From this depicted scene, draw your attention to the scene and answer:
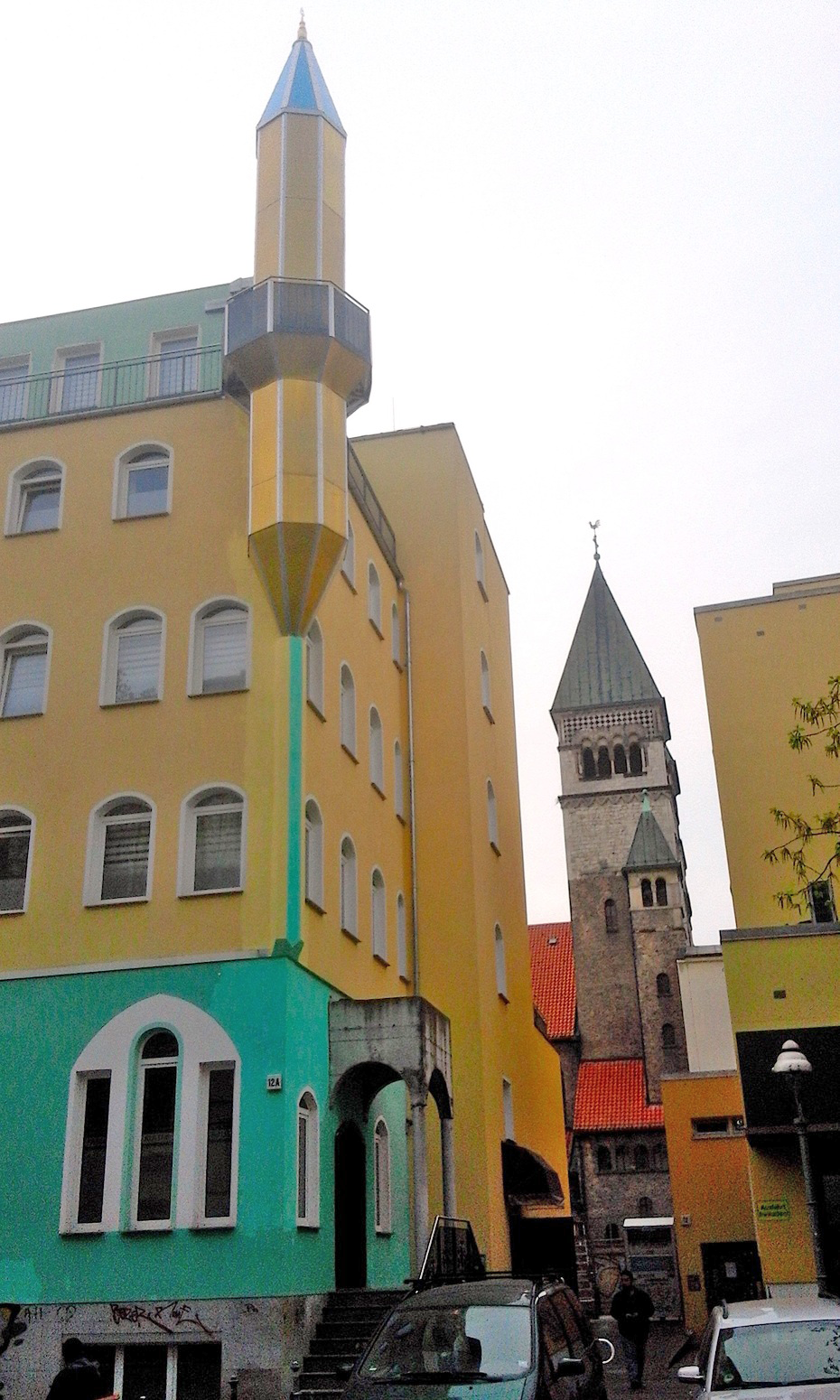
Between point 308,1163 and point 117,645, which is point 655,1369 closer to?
point 308,1163

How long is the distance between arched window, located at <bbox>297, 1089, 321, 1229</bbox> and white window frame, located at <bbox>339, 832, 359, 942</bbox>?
11.4 feet

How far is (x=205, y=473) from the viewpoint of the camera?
824 inches

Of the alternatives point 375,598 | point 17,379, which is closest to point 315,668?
point 375,598

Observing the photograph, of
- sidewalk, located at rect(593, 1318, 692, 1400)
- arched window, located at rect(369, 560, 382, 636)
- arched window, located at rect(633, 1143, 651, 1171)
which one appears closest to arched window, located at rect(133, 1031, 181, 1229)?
sidewalk, located at rect(593, 1318, 692, 1400)

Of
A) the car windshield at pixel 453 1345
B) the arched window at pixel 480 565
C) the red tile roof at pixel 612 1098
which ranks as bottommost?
the car windshield at pixel 453 1345

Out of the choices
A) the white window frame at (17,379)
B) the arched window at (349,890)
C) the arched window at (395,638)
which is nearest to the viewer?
the arched window at (349,890)

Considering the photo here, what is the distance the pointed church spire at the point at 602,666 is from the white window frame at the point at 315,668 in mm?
58385

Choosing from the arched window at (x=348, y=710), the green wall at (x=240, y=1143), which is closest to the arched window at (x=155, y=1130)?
the green wall at (x=240, y=1143)

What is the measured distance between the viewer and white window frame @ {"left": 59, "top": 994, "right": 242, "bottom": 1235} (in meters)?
16.5

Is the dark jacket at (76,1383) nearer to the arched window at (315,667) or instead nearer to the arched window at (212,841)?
the arched window at (212,841)

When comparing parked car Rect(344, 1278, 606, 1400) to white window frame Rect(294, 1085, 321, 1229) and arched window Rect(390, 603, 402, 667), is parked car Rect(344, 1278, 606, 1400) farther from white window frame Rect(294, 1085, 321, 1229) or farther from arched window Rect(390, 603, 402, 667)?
arched window Rect(390, 603, 402, 667)

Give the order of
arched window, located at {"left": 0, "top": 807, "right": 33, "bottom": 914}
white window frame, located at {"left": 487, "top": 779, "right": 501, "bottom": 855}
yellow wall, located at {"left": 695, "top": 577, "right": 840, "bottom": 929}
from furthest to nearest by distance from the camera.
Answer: white window frame, located at {"left": 487, "top": 779, "right": 501, "bottom": 855} → yellow wall, located at {"left": 695, "top": 577, "right": 840, "bottom": 929} → arched window, located at {"left": 0, "top": 807, "right": 33, "bottom": 914}

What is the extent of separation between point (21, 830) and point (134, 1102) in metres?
4.45

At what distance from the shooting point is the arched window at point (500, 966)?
28.2m
